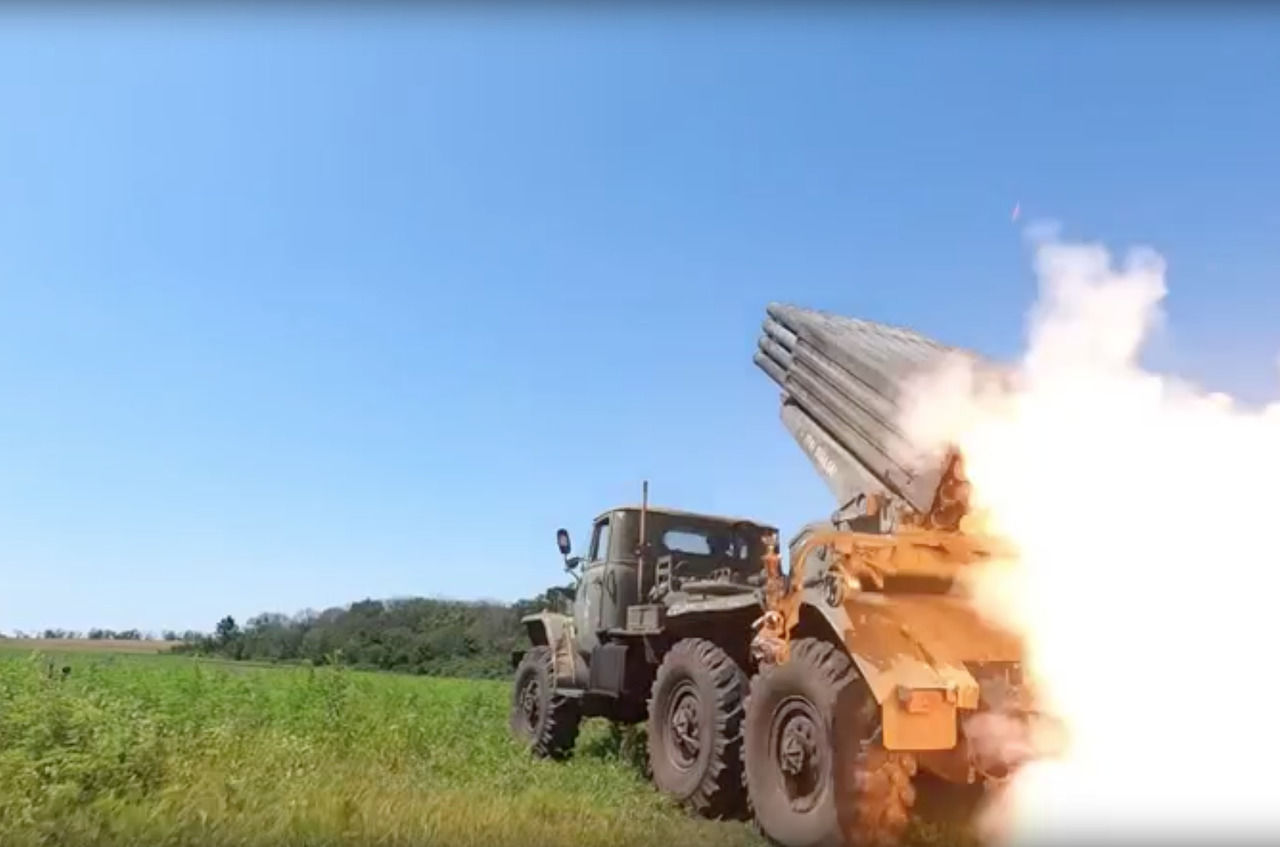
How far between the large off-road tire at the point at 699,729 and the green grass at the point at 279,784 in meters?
0.29

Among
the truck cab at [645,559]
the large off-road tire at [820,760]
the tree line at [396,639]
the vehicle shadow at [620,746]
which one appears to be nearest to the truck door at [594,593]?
the truck cab at [645,559]

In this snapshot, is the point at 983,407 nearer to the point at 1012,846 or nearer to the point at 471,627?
the point at 1012,846

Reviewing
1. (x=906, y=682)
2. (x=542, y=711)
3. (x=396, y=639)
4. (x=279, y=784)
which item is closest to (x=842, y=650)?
(x=906, y=682)

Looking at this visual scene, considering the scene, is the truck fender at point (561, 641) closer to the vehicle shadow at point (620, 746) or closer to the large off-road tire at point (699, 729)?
the vehicle shadow at point (620, 746)

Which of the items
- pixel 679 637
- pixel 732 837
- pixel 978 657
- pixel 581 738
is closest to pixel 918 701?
pixel 978 657

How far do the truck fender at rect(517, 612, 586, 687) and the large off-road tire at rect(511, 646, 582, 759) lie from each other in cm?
10

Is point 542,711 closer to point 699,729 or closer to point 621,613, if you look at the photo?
point 621,613

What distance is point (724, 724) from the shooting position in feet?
30.0

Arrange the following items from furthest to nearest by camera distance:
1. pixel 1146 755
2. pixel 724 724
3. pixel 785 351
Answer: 1. pixel 785 351
2. pixel 724 724
3. pixel 1146 755

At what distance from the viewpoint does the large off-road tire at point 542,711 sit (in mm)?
13266

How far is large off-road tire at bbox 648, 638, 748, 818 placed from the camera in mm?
9141

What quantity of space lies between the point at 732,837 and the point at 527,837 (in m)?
1.99

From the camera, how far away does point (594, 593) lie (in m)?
13.1

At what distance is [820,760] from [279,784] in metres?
3.90
